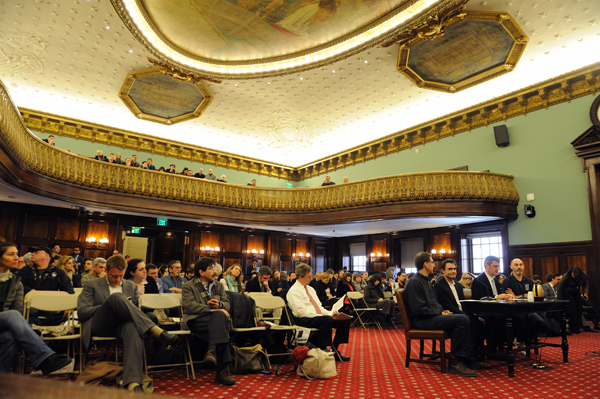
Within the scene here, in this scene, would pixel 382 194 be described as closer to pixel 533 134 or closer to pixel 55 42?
pixel 533 134

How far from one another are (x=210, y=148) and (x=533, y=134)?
12711 millimetres

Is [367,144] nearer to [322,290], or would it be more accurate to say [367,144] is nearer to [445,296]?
[322,290]

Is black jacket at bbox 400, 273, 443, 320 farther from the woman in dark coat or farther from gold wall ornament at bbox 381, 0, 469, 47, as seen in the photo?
gold wall ornament at bbox 381, 0, 469, 47

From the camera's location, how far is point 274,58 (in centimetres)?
1270

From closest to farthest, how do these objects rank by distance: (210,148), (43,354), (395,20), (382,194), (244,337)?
(43,354) → (244,337) → (395,20) → (382,194) → (210,148)

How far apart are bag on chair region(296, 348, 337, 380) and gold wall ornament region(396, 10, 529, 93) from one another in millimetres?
9026

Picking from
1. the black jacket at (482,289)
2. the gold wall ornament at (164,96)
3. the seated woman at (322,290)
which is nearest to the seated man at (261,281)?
the seated woman at (322,290)

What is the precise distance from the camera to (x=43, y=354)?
3311 mm

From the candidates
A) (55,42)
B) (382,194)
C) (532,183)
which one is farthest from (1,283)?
(532,183)

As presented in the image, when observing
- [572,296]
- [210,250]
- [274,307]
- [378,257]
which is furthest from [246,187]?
[572,296]

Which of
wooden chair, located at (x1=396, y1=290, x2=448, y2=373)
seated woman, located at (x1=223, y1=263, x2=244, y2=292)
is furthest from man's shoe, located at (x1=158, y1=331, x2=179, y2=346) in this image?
wooden chair, located at (x1=396, y1=290, x2=448, y2=373)

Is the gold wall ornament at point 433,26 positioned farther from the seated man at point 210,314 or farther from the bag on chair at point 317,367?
the bag on chair at point 317,367

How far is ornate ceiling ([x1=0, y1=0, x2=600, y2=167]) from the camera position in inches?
406

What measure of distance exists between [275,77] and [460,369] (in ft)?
34.8
